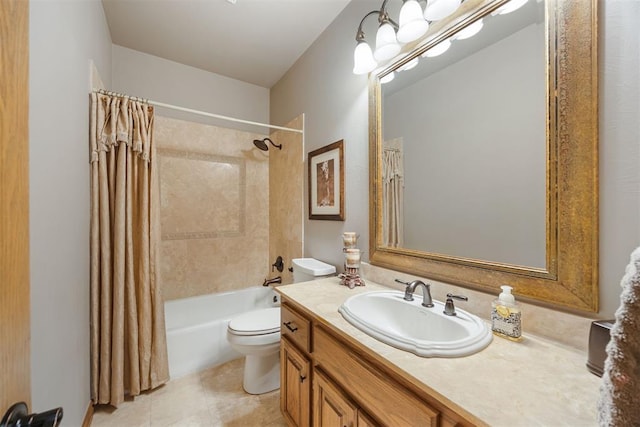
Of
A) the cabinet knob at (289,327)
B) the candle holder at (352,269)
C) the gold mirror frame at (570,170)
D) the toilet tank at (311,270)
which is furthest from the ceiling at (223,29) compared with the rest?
the cabinet knob at (289,327)

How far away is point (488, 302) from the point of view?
3.13ft

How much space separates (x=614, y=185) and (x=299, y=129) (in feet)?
6.45

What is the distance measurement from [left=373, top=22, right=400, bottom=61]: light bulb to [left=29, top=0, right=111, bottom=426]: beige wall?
134cm

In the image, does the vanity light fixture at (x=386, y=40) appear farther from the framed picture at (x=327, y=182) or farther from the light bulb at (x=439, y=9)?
the framed picture at (x=327, y=182)

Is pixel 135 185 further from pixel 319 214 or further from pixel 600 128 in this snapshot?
pixel 600 128

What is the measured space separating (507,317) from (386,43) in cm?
131

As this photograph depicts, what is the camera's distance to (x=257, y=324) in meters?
1.75

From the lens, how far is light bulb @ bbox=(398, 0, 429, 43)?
1.11 meters

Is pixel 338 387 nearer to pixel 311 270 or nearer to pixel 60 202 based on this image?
pixel 311 270

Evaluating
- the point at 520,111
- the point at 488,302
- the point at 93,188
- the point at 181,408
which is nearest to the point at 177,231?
the point at 93,188

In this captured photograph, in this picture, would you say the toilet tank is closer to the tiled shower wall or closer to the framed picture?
the framed picture

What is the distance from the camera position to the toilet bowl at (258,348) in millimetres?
1635

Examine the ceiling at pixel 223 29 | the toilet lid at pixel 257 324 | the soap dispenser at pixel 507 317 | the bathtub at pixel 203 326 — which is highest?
the ceiling at pixel 223 29

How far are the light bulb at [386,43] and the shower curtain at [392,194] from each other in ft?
1.43
